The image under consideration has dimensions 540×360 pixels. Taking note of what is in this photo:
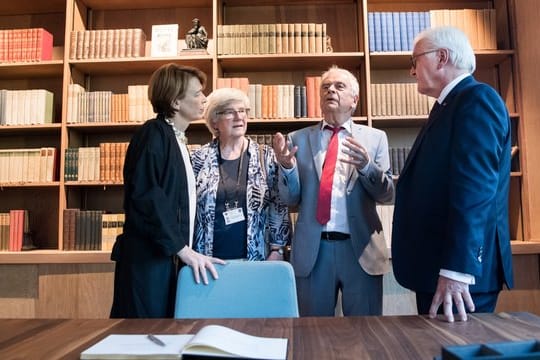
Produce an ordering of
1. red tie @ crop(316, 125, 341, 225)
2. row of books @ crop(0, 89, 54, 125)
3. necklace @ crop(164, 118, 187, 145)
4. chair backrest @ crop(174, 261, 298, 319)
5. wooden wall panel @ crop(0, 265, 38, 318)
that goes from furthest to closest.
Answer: row of books @ crop(0, 89, 54, 125)
wooden wall panel @ crop(0, 265, 38, 318)
red tie @ crop(316, 125, 341, 225)
necklace @ crop(164, 118, 187, 145)
chair backrest @ crop(174, 261, 298, 319)

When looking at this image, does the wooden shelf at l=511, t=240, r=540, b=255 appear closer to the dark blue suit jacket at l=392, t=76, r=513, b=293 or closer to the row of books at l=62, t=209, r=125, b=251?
the dark blue suit jacket at l=392, t=76, r=513, b=293

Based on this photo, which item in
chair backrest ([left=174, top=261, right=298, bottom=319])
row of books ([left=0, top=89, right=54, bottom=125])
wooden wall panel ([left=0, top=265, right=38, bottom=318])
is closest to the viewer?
chair backrest ([left=174, top=261, right=298, bottom=319])

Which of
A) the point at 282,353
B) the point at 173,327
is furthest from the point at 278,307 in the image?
the point at 282,353

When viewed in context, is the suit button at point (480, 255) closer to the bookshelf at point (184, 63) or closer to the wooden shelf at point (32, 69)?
the bookshelf at point (184, 63)

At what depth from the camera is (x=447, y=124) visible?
4.55 ft

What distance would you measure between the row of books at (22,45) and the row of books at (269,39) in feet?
4.31

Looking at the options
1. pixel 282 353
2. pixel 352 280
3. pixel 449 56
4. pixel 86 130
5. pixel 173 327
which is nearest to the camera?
pixel 282 353

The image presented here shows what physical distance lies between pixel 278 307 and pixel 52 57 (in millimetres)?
3033

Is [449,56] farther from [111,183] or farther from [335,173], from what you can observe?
[111,183]

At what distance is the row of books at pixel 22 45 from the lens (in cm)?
315

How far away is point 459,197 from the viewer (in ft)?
4.07

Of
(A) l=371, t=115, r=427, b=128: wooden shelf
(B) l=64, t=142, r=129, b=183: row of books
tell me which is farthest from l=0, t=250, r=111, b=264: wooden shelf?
(A) l=371, t=115, r=427, b=128: wooden shelf

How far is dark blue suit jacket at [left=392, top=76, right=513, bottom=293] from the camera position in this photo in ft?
3.99

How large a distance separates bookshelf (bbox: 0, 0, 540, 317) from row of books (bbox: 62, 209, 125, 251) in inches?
2.7
